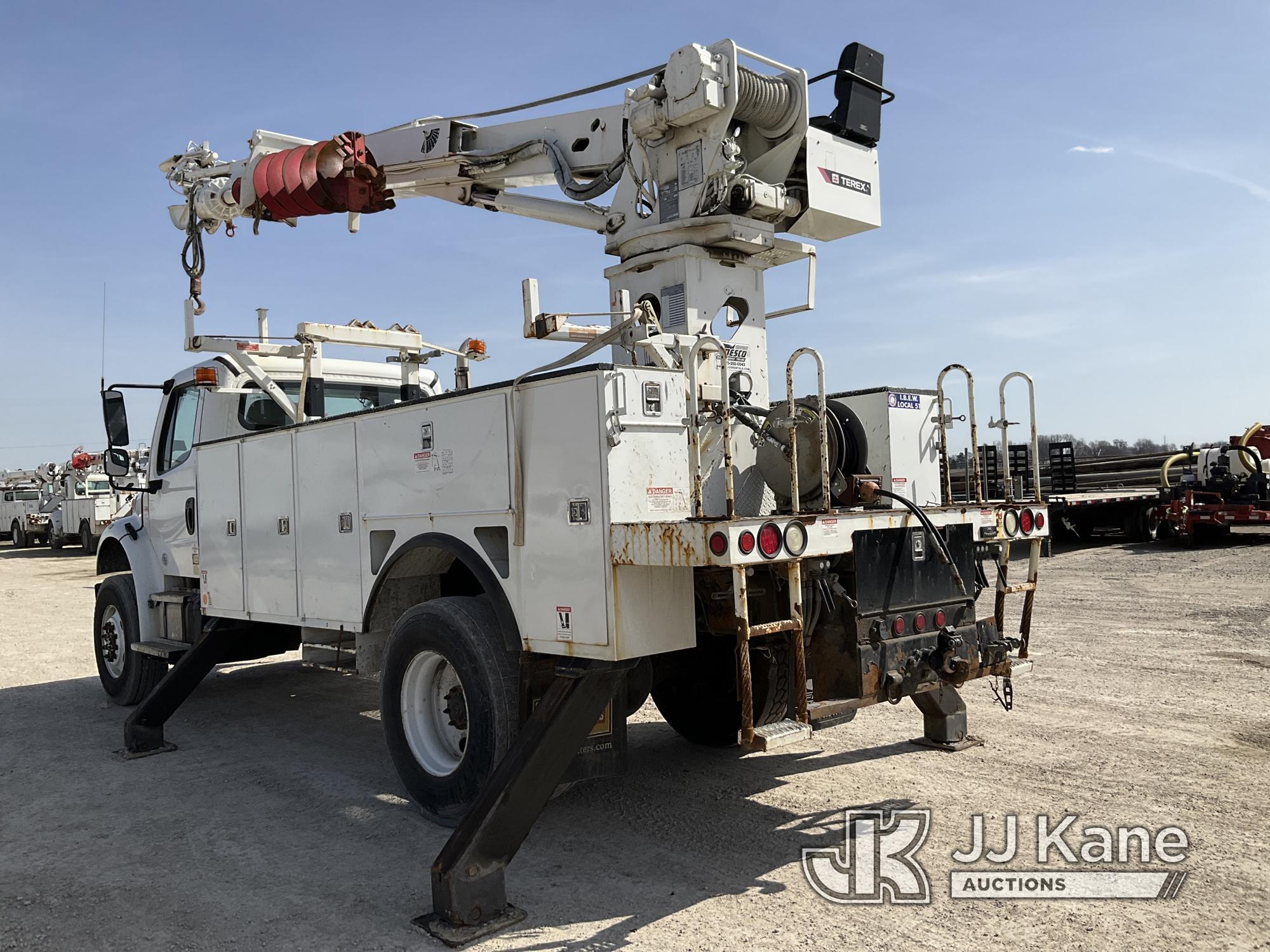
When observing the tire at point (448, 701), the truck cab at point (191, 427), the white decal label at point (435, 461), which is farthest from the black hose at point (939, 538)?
the truck cab at point (191, 427)

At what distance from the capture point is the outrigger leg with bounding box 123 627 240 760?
696 centimetres

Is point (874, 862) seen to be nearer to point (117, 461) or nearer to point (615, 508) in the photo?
point (615, 508)

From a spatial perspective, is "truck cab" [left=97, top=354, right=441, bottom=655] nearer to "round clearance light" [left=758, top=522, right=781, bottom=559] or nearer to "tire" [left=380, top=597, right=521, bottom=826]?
"tire" [left=380, top=597, right=521, bottom=826]

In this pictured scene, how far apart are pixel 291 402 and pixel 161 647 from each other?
218cm

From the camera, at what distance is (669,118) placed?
5.37 metres

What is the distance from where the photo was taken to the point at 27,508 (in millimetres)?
34688

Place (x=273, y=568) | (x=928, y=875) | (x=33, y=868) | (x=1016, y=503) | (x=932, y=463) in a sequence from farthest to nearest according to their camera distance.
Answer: (x=273, y=568) → (x=932, y=463) → (x=1016, y=503) → (x=33, y=868) → (x=928, y=875)

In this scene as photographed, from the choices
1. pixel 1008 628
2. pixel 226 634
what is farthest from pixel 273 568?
pixel 1008 628

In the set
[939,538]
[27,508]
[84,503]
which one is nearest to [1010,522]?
[939,538]

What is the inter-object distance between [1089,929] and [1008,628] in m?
9.03

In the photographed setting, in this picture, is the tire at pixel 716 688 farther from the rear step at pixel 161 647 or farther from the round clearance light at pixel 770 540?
the rear step at pixel 161 647

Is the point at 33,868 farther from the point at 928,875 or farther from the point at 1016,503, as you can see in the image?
the point at 1016,503

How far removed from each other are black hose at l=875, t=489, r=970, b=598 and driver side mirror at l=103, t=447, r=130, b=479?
6276 millimetres

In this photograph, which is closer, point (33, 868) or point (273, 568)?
point (33, 868)
